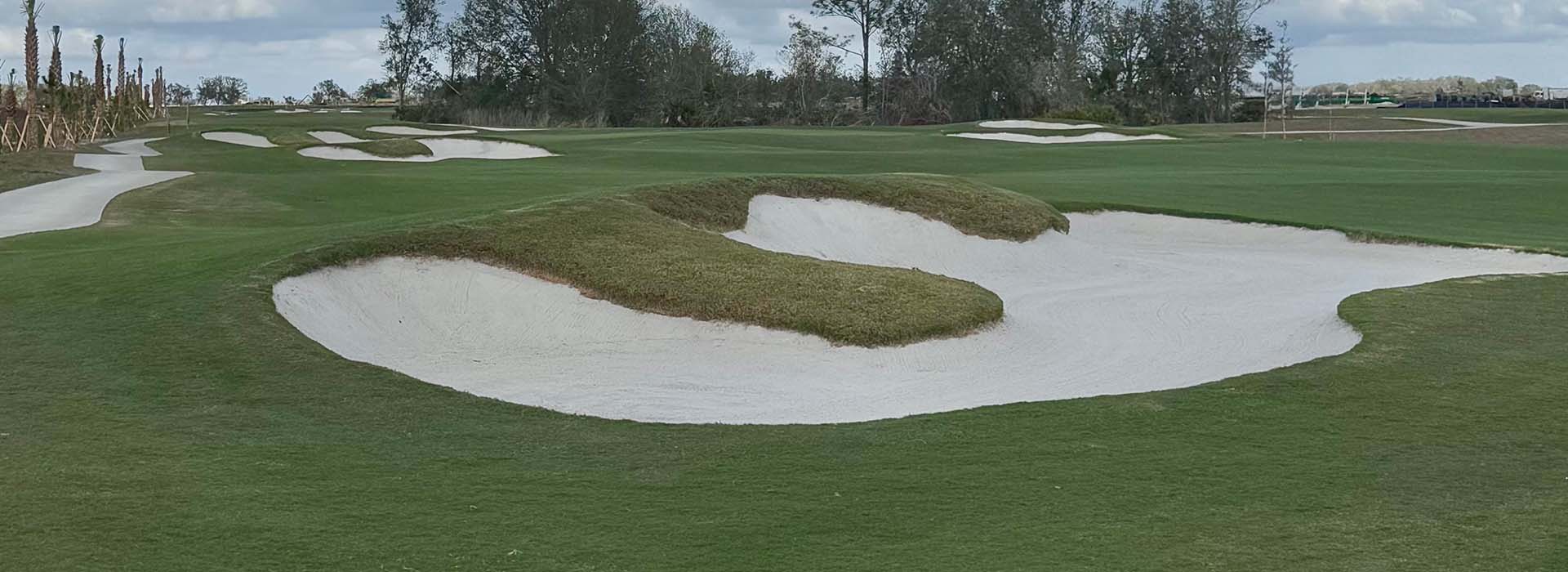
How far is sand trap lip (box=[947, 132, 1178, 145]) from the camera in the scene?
160ft

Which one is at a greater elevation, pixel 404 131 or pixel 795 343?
pixel 404 131

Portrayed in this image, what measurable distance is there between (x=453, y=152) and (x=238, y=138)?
11.9 metres

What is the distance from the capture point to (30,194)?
78.7ft

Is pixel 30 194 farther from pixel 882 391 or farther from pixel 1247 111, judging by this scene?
pixel 1247 111

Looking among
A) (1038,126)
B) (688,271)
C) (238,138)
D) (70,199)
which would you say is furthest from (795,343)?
(1038,126)

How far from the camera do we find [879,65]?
91.9 metres

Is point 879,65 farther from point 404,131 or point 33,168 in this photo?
point 33,168

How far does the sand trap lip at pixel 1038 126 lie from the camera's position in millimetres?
53053

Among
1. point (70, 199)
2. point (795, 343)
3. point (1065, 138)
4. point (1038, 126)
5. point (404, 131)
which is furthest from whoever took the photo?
point (1038, 126)

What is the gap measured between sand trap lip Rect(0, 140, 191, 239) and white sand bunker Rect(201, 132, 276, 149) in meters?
11.7

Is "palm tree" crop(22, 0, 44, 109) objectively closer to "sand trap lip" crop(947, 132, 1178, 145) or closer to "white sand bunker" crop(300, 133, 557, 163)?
"white sand bunker" crop(300, 133, 557, 163)

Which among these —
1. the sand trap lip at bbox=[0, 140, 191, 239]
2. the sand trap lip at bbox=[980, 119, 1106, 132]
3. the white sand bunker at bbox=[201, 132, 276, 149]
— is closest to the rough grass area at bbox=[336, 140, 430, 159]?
the sand trap lip at bbox=[0, 140, 191, 239]

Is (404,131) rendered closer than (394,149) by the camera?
No

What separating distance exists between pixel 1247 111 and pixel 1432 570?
275 ft
